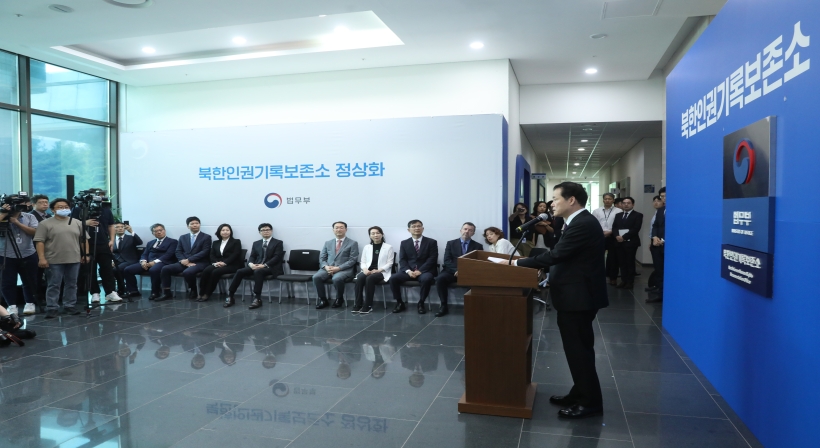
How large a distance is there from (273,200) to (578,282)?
20.3 ft

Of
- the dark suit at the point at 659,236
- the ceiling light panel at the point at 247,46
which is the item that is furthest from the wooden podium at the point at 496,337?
the ceiling light panel at the point at 247,46

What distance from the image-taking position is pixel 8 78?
877 centimetres

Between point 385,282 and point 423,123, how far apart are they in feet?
7.76

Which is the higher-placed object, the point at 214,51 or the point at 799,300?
the point at 214,51

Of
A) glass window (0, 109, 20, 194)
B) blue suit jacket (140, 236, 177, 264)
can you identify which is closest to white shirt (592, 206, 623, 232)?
blue suit jacket (140, 236, 177, 264)

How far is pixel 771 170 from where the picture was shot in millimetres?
3029

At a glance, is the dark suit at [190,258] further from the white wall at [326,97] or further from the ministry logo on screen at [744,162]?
the ministry logo on screen at [744,162]

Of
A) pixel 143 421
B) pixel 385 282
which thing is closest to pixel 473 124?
pixel 385 282

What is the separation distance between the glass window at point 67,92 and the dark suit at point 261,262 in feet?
15.1

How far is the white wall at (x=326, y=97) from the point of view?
881 cm

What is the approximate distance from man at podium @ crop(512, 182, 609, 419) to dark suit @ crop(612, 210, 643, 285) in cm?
618

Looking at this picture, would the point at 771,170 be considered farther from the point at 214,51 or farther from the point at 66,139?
the point at 66,139

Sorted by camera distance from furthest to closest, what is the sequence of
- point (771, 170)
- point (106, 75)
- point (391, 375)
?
1. point (106, 75)
2. point (391, 375)
3. point (771, 170)

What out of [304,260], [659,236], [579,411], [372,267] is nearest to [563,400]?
[579,411]
